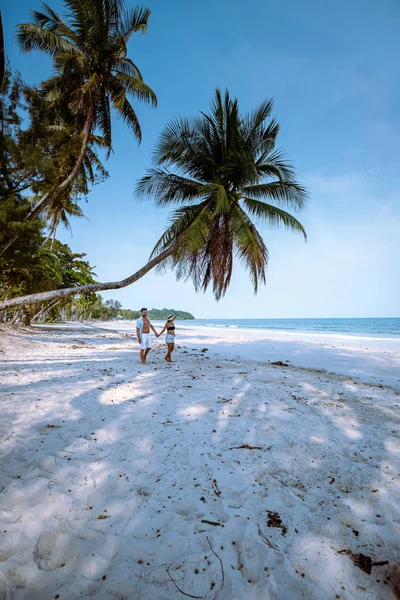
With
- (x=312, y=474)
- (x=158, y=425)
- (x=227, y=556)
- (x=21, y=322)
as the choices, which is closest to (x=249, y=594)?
(x=227, y=556)

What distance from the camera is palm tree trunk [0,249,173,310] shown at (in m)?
7.75

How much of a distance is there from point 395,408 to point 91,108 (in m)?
12.6

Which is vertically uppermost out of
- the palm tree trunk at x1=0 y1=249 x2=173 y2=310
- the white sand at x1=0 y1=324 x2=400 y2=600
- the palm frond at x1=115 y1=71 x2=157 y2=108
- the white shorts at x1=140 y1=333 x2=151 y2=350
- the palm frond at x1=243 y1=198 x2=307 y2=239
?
the palm frond at x1=115 y1=71 x2=157 y2=108

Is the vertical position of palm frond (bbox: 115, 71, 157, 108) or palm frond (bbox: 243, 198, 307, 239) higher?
palm frond (bbox: 115, 71, 157, 108)

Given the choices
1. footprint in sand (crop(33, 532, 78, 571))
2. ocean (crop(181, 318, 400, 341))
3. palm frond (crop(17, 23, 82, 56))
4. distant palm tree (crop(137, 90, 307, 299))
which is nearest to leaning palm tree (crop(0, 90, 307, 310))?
distant palm tree (crop(137, 90, 307, 299))

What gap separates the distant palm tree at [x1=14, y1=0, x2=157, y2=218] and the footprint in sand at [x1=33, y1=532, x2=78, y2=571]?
8.84m

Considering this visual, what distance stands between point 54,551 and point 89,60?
1337 cm

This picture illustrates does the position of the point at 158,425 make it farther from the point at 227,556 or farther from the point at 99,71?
the point at 99,71

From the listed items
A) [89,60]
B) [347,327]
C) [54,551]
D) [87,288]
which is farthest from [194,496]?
[347,327]

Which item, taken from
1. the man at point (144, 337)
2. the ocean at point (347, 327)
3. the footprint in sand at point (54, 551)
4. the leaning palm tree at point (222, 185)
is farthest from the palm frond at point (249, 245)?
the ocean at point (347, 327)

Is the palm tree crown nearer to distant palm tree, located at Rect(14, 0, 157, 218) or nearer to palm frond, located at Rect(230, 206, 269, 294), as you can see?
distant palm tree, located at Rect(14, 0, 157, 218)

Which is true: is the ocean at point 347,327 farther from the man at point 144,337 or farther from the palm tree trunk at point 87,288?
the man at point 144,337

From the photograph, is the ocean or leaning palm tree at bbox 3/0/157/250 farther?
the ocean

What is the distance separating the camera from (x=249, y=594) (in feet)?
4.99
